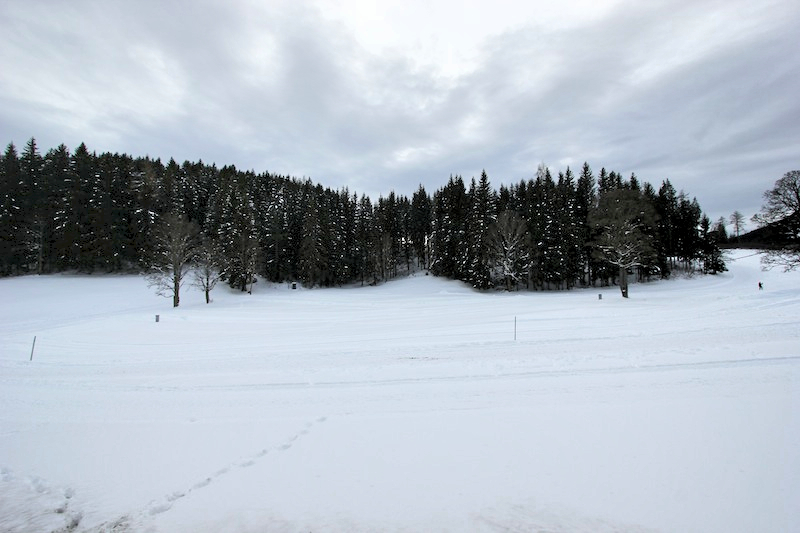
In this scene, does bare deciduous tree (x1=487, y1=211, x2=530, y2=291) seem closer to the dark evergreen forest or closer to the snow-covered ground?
the dark evergreen forest

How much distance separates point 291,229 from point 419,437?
6262 cm

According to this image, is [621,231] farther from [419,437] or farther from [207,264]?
[207,264]

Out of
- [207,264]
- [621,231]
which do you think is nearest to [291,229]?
[207,264]

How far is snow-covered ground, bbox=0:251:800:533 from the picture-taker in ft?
14.6

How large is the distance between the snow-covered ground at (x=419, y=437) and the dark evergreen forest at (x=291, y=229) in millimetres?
31923

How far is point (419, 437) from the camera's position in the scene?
20.9ft

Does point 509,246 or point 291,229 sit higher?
point 291,229

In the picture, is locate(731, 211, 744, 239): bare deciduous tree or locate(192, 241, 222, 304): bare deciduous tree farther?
locate(731, 211, 744, 239): bare deciduous tree

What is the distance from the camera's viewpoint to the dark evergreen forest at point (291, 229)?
50.7m

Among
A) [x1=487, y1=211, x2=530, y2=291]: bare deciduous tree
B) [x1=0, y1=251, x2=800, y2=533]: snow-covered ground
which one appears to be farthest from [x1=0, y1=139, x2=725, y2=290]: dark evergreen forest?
[x1=0, y1=251, x2=800, y2=533]: snow-covered ground

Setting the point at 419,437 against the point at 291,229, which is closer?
the point at 419,437

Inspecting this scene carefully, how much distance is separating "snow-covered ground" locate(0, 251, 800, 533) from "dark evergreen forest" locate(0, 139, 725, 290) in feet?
105

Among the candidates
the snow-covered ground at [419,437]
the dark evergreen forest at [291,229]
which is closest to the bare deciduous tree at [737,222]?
the dark evergreen forest at [291,229]

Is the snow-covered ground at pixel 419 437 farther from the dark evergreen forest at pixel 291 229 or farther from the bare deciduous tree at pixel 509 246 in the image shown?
the bare deciduous tree at pixel 509 246
